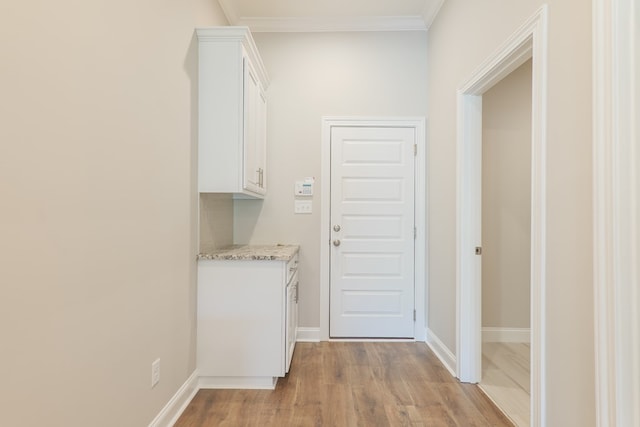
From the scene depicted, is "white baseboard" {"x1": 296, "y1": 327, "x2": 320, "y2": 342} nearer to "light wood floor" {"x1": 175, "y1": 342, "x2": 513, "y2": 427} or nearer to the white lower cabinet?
"light wood floor" {"x1": 175, "y1": 342, "x2": 513, "y2": 427}

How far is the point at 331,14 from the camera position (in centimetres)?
311

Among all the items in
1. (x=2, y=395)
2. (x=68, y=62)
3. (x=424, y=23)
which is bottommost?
(x=2, y=395)

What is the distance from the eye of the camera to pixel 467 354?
7.80 feet

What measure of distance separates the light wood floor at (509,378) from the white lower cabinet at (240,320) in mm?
1471

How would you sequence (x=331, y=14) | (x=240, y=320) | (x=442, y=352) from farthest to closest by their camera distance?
(x=331, y=14) → (x=442, y=352) → (x=240, y=320)

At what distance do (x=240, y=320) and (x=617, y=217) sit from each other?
82.3 inches

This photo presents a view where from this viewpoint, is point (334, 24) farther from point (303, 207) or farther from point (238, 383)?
point (238, 383)

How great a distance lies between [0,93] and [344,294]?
2852mm

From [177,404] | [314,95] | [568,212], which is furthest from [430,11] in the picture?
[177,404]

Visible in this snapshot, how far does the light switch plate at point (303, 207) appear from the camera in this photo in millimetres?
3240

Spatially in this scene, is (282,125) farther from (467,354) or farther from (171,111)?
(467,354)

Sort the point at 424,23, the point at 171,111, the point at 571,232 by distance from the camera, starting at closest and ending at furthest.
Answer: the point at 571,232 < the point at 171,111 < the point at 424,23

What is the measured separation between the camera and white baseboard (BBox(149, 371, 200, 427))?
177 centimetres

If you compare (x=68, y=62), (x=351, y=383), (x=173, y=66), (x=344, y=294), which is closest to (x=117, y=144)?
(x=68, y=62)
